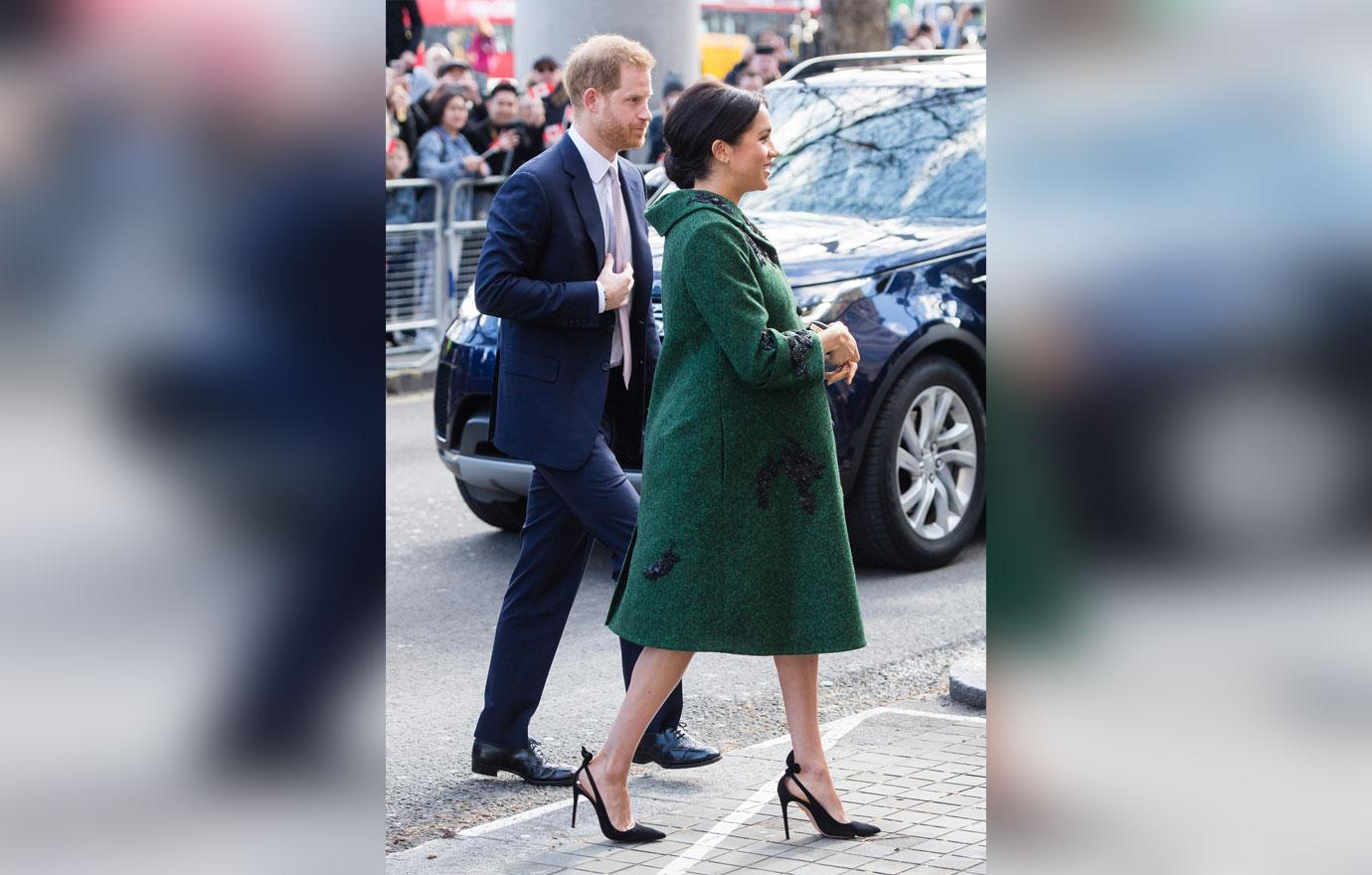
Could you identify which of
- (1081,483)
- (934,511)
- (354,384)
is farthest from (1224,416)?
(934,511)

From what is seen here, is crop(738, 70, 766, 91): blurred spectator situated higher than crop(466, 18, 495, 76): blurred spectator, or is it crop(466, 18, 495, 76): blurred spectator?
crop(466, 18, 495, 76): blurred spectator

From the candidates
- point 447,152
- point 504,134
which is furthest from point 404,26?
point 447,152

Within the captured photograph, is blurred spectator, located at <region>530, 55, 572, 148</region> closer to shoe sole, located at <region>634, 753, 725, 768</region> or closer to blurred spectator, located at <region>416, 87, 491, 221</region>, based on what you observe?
blurred spectator, located at <region>416, 87, 491, 221</region>

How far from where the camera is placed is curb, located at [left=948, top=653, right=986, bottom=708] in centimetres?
577

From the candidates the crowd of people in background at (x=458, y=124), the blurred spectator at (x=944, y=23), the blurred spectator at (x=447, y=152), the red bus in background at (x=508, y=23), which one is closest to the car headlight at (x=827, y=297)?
the crowd of people in background at (x=458, y=124)

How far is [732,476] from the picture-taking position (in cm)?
439

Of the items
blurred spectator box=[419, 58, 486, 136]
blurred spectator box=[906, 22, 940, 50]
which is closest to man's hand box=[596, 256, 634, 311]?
blurred spectator box=[419, 58, 486, 136]

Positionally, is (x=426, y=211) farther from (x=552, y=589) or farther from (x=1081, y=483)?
(x=1081, y=483)

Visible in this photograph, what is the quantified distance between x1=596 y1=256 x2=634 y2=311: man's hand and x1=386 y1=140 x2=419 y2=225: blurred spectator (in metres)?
8.44

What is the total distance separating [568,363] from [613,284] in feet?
0.78

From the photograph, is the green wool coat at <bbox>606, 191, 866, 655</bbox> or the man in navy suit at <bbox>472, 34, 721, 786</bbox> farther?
the man in navy suit at <bbox>472, 34, 721, 786</bbox>

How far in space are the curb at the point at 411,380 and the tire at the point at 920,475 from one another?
6.16 meters

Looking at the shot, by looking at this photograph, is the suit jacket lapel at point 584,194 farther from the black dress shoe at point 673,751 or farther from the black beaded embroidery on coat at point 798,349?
the black dress shoe at point 673,751

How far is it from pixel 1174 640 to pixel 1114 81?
684mm
